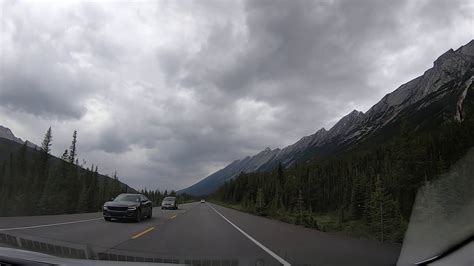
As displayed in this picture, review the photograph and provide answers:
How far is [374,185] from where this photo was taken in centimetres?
4988

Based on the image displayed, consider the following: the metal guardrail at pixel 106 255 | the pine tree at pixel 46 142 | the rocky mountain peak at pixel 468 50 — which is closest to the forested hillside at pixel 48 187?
the pine tree at pixel 46 142

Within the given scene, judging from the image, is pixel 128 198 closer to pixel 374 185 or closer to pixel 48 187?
pixel 374 185

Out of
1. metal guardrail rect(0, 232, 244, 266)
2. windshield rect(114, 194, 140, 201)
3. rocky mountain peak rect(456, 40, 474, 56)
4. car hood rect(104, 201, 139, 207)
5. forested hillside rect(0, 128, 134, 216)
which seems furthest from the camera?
rocky mountain peak rect(456, 40, 474, 56)

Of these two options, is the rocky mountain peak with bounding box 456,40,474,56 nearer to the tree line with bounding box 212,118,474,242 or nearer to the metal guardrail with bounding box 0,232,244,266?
the tree line with bounding box 212,118,474,242

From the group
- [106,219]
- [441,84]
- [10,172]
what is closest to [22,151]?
[10,172]

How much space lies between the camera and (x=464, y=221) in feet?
24.5

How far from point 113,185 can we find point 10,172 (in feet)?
73.9

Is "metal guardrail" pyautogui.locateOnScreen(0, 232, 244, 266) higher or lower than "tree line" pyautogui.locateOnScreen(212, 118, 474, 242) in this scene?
lower

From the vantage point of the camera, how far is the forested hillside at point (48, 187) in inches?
2344

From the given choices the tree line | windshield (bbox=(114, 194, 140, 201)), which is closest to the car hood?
windshield (bbox=(114, 194, 140, 201))

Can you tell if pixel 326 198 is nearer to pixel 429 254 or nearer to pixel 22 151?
pixel 22 151

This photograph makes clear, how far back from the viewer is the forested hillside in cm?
5953

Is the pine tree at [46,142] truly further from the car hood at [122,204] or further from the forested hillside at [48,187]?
the car hood at [122,204]

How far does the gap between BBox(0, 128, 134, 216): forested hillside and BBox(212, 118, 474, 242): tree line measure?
2683 cm
